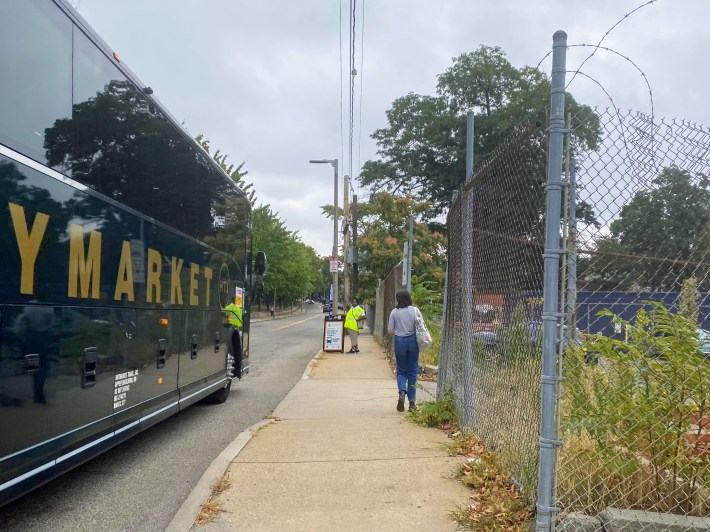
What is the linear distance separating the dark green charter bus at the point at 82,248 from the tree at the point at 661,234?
345cm

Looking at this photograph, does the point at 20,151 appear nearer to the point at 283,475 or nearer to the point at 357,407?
the point at 283,475

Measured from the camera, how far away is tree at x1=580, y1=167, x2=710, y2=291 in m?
3.51

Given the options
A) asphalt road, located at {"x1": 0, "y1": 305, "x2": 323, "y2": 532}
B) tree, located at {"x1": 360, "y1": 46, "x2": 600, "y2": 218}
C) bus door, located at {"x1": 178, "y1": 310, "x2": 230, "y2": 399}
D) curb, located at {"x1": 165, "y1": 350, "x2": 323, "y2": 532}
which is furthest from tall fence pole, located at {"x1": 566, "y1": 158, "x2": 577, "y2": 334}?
tree, located at {"x1": 360, "y1": 46, "x2": 600, "y2": 218}

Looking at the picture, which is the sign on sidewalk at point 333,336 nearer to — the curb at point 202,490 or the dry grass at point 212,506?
the curb at point 202,490

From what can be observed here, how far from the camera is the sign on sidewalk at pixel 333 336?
20141 mm

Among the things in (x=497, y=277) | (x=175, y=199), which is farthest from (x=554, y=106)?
(x=175, y=199)

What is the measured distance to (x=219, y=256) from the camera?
31.2 ft

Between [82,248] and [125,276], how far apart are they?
94 cm

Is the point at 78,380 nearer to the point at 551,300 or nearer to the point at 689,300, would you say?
the point at 551,300

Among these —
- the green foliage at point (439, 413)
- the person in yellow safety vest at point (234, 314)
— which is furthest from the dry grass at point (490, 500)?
the person in yellow safety vest at point (234, 314)

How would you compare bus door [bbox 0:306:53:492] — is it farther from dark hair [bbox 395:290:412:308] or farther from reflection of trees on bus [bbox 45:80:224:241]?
dark hair [bbox 395:290:412:308]

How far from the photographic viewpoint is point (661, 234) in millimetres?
3539

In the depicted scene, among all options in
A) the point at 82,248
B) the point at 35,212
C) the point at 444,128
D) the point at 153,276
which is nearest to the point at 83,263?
the point at 82,248

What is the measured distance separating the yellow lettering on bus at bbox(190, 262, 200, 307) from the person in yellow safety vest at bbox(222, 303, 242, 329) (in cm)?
169
